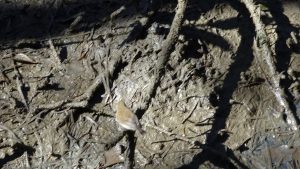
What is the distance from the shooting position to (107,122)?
10.5ft

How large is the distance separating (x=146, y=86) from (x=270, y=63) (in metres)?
0.69

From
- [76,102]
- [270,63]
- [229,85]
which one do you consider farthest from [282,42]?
[76,102]

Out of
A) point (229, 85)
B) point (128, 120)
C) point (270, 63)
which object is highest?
point (128, 120)

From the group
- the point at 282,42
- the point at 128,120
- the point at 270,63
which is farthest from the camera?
the point at 282,42

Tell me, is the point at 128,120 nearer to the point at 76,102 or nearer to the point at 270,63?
the point at 76,102

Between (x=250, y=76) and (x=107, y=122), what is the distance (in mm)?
840

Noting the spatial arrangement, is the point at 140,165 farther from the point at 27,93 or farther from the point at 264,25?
the point at 264,25

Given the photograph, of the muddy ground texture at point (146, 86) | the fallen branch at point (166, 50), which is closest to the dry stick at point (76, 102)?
the muddy ground texture at point (146, 86)

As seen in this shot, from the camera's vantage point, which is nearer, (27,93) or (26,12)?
(27,93)

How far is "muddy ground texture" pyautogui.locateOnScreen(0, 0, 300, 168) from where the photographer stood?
306 cm

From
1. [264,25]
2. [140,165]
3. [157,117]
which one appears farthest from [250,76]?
[140,165]

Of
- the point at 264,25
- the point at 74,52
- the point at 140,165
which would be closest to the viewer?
the point at 140,165

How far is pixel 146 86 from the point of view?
3.23 metres

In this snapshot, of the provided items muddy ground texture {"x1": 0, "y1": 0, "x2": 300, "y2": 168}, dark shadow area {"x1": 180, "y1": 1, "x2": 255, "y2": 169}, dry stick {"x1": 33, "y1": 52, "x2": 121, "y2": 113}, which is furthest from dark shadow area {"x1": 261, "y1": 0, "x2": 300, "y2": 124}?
dry stick {"x1": 33, "y1": 52, "x2": 121, "y2": 113}
